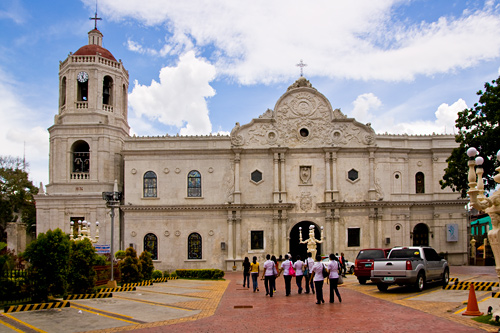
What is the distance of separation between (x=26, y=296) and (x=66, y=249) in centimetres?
221

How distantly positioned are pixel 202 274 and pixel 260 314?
21.4 m

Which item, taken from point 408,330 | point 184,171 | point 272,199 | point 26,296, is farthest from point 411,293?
point 184,171

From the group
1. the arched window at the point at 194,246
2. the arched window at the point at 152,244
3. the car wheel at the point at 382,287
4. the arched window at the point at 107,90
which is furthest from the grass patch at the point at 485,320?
the arched window at the point at 107,90

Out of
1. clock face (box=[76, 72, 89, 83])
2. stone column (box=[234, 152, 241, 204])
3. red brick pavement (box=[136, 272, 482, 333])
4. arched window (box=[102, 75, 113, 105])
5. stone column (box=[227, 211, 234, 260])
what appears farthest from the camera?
arched window (box=[102, 75, 113, 105])

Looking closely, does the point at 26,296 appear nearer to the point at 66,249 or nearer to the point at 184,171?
the point at 66,249

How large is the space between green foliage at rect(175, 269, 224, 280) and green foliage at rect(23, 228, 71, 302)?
17585mm

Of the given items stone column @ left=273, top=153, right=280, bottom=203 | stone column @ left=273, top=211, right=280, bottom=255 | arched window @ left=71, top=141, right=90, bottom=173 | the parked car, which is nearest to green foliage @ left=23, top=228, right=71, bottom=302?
the parked car

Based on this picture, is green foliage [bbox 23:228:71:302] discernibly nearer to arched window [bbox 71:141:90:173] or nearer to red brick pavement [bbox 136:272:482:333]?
red brick pavement [bbox 136:272:482:333]

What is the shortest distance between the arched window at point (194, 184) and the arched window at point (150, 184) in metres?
2.78

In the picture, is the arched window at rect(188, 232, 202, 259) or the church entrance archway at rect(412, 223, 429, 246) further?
the church entrance archway at rect(412, 223, 429, 246)

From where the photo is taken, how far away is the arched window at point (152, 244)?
4247 centimetres

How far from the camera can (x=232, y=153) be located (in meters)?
43.6

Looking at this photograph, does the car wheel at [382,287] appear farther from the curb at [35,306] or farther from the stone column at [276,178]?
the stone column at [276,178]

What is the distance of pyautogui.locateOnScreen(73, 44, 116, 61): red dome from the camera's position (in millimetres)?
44656
